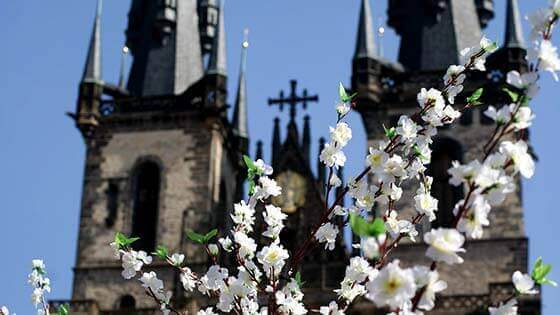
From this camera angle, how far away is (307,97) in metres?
35.8

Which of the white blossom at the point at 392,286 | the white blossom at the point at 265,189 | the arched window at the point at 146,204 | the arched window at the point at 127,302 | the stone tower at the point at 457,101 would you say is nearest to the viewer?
the white blossom at the point at 392,286

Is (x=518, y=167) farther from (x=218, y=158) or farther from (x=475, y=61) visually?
(x=218, y=158)

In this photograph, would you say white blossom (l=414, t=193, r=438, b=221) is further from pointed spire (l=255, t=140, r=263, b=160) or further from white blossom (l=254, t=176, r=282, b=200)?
pointed spire (l=255, t=140, r=263, b=160)

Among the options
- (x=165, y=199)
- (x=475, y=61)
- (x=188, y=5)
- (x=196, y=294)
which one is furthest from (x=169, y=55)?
(x=475, y=61)

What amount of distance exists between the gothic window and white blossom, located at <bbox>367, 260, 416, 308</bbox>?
28.9 meters

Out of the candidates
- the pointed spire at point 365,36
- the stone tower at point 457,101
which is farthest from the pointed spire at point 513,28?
the pointed spire at point 365,36

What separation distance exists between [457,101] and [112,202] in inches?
383

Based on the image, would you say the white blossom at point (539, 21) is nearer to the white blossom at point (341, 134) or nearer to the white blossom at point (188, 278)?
the white blossom at point (341, 134)

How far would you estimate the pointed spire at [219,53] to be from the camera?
34.3 m

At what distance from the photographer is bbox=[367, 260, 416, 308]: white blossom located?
4.48 metres

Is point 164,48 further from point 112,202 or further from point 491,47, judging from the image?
point 491,47

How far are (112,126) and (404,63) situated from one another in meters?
8.39

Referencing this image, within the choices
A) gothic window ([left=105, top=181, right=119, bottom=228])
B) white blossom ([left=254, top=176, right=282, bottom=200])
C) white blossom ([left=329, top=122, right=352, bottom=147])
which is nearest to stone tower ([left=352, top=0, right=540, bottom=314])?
gothic window ([left=105, top=181, right=119, bottom=228])

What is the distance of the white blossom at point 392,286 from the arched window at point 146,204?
2824cm
